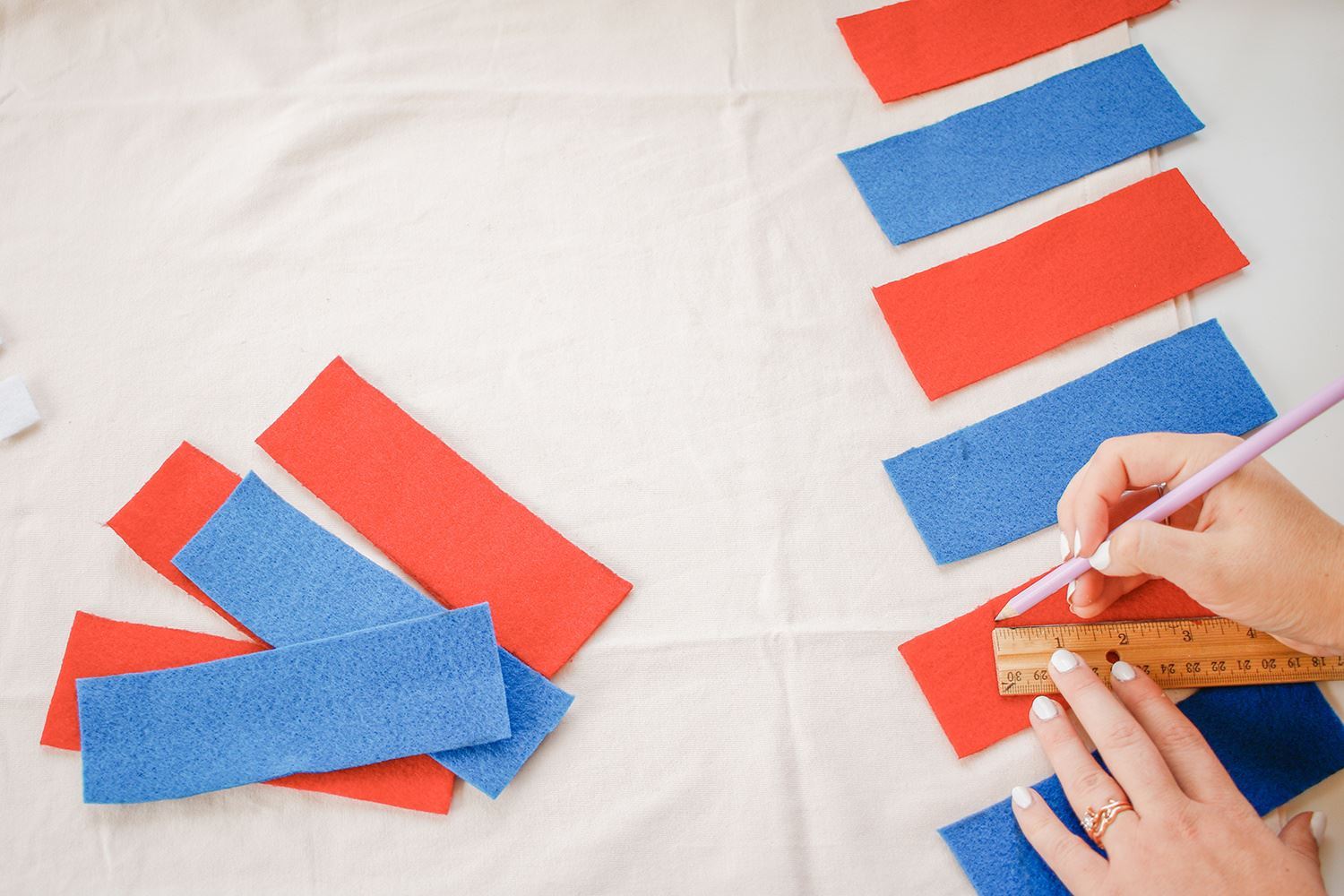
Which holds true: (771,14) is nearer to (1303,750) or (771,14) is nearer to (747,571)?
(747,571)

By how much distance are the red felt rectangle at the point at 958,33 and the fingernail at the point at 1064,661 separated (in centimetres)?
92

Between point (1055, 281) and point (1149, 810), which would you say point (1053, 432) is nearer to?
point (1055, 281)

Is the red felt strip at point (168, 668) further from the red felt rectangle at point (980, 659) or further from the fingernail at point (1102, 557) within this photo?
the fingernail at point (1102, 557)

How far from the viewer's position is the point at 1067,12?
5.45 feet

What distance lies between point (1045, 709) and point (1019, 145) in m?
0.88

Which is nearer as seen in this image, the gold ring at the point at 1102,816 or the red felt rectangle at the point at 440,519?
the gold ring at the point at 1102,816

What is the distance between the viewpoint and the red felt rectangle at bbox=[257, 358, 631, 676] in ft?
4.21

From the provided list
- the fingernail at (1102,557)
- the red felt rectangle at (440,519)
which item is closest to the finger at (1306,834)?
the fingernail at (1102,557)

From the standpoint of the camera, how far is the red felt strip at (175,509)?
4.27 feet

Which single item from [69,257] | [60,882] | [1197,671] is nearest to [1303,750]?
[1197,671]

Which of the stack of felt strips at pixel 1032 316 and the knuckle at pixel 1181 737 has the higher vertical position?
the stack of felt strips at pixel 1032 316

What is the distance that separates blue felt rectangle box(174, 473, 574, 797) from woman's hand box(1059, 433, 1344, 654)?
0.68 m

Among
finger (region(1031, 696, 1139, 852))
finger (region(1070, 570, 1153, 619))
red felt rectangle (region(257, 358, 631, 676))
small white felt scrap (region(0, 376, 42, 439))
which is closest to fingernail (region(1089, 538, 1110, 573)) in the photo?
finger (region(1070, 570, 1153, 619))

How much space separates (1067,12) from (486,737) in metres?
1.48
